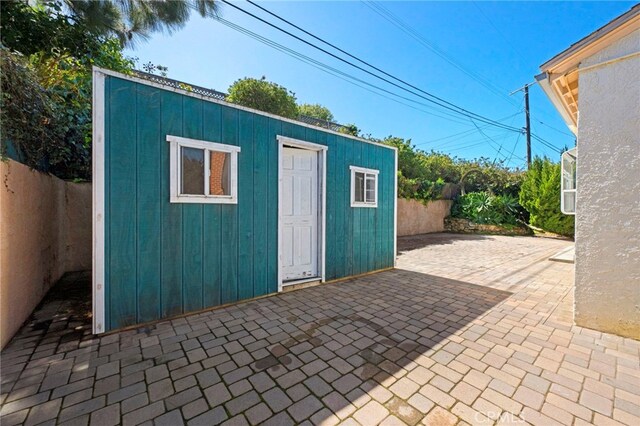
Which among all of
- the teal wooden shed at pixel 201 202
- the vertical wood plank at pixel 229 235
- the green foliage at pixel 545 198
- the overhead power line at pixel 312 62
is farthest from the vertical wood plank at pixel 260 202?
the green foliage at pixel 545 198

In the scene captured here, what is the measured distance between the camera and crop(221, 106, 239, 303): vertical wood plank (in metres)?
3.31

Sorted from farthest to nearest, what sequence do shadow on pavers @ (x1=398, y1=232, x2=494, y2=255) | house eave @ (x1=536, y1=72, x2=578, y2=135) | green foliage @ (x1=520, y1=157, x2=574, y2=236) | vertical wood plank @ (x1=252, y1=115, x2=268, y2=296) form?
green foliage @ (x1=520, y1=157, x2=574, y2=236)
shadow on pavers @ (x1=398, y1=232, x2=494, y2=255)
vertical wood plank @ (x1=252, y1=115, x2=268, y2=296)
house eave @ (x1=536, y1=72, x2=578, y2=135)

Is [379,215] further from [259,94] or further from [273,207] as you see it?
[259,94]

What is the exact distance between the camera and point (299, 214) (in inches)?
167

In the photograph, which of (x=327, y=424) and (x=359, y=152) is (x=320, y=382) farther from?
(x=359, y=152)

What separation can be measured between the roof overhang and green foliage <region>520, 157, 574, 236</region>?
32.0 feet

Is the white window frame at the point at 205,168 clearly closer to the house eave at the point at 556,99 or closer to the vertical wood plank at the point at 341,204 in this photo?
the vertical wood plank at the point at 341,204

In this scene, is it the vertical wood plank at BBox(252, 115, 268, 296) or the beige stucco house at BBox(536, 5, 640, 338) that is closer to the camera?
the beige stucco house at BBox(536, 5, 640, 338)

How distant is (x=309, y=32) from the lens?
5.55 meters

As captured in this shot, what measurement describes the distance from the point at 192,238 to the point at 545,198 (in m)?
14.3

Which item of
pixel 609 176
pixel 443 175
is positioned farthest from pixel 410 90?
pixel 443 175

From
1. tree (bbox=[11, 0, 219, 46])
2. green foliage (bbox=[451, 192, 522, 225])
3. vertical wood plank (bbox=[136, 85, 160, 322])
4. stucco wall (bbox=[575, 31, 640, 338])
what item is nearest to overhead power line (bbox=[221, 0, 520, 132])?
tree (bbox=[11, 0, 219, 46])

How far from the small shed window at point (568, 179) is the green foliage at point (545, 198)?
7.69 metres

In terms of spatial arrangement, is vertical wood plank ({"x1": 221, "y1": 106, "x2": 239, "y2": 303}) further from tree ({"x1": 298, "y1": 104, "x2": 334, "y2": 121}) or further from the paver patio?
tree ({"x1": 298, "y1": 104, "x2": 334, "y2": 121})
